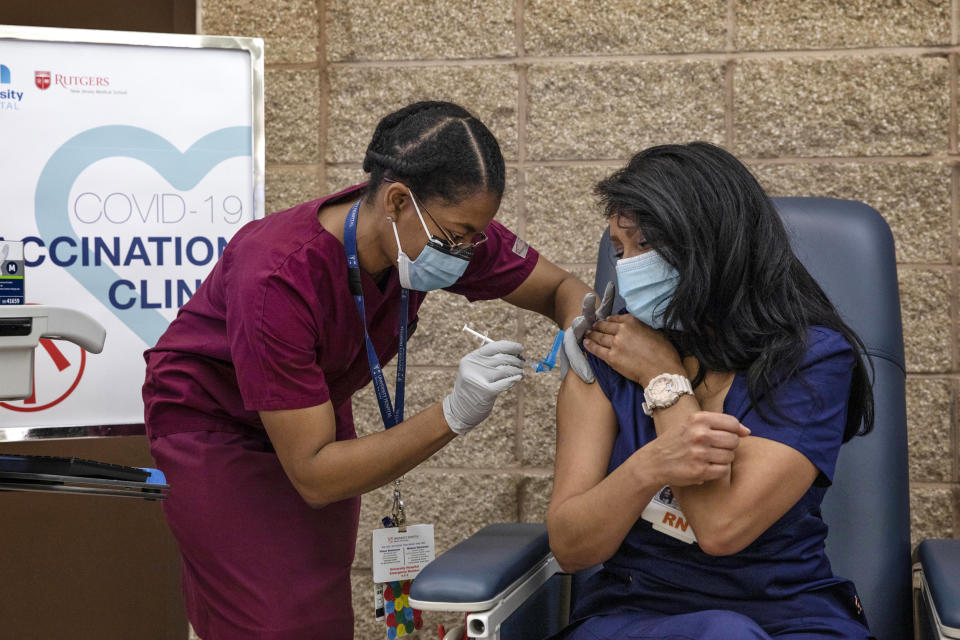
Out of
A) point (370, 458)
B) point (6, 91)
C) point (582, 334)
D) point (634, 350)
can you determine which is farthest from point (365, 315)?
point (6, 91)

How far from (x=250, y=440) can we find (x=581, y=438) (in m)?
0.64

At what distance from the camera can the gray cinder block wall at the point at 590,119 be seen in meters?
2.34

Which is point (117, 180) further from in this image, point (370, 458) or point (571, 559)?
point (571, 559)

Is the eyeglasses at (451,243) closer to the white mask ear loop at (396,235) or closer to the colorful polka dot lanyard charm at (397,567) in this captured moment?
the white mask ear loop at (396,235)

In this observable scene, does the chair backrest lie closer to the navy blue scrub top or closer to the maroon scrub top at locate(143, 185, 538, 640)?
the navy blue scrub top

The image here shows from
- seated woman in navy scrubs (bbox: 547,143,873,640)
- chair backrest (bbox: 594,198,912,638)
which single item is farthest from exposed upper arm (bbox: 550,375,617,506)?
chair backrest (bbox: 594,198,912,638)

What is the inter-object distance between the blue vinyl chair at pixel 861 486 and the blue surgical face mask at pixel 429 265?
38 centimetres

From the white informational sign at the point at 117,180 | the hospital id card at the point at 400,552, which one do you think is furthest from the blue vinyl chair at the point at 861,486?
the white informational sign at the point at 117,180

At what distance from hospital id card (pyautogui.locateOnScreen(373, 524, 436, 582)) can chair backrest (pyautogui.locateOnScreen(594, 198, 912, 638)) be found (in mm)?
602

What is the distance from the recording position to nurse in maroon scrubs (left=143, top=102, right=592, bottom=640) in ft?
5.25

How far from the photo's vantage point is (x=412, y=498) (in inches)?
101

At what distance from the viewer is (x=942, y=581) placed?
1411 millimetres

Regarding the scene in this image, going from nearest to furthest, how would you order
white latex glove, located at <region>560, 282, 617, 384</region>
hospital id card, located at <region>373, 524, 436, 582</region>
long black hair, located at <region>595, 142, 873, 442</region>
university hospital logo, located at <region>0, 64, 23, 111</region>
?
long black hair, located at <region>595, 142, 873, 442</region> → white latex glove, located at <region>560, 282, 617, 384</region> → hospital id card, located at <region>373, 524, 436, 582</region> → university hospital logo, located at <region>0, 64, 23, 111</region>

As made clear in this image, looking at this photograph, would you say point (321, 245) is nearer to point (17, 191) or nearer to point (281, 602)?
point (281, 602)
